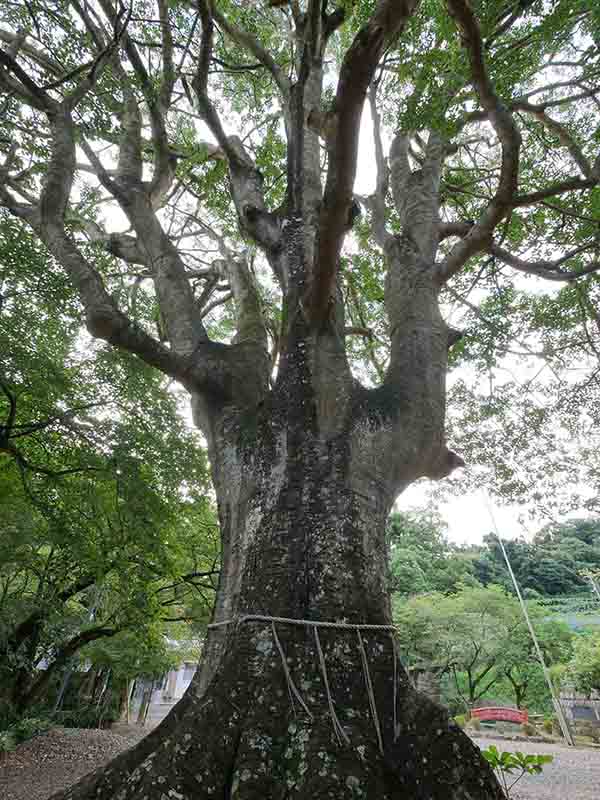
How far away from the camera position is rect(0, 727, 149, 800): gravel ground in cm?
584

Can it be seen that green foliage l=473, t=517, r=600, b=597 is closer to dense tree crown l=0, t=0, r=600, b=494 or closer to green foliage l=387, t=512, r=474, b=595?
green foliage l=387, t=512, r=474, b=595

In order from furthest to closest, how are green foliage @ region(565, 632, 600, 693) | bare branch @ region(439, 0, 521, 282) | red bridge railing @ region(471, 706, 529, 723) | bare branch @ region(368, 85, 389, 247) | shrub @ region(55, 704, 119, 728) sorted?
red bridge railing @ region(471, 706, 529, 723), green foliage @ region(565, 632, 600, 693), shrub @ region(55, 704, 119, 728), bare branch @ region(368, 85, 389, 247), bare branch @ region(439, 0, 521, 282)

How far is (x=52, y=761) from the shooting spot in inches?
290

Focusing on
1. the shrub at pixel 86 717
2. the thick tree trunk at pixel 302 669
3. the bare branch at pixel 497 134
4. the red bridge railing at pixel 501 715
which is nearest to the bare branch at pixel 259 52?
the bare branch at pixel 497 134

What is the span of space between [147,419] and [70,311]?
1266mm

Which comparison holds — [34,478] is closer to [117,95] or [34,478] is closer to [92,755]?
[117,95]

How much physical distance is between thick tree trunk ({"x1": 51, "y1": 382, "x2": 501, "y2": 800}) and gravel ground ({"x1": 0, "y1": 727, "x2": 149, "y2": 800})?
5369 mm

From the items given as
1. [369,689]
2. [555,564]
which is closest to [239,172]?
[369,689]

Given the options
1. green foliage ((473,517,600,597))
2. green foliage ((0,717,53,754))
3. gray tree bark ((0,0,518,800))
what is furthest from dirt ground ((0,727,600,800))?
green foliage ((473,517,600,597))

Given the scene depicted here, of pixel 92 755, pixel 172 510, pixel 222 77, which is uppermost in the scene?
pixel 222 77

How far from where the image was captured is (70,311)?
4660 millimetres

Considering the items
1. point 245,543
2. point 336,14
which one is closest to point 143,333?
point 245,543

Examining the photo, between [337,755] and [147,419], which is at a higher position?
[147,419]

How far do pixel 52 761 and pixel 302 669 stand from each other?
8083 mm
